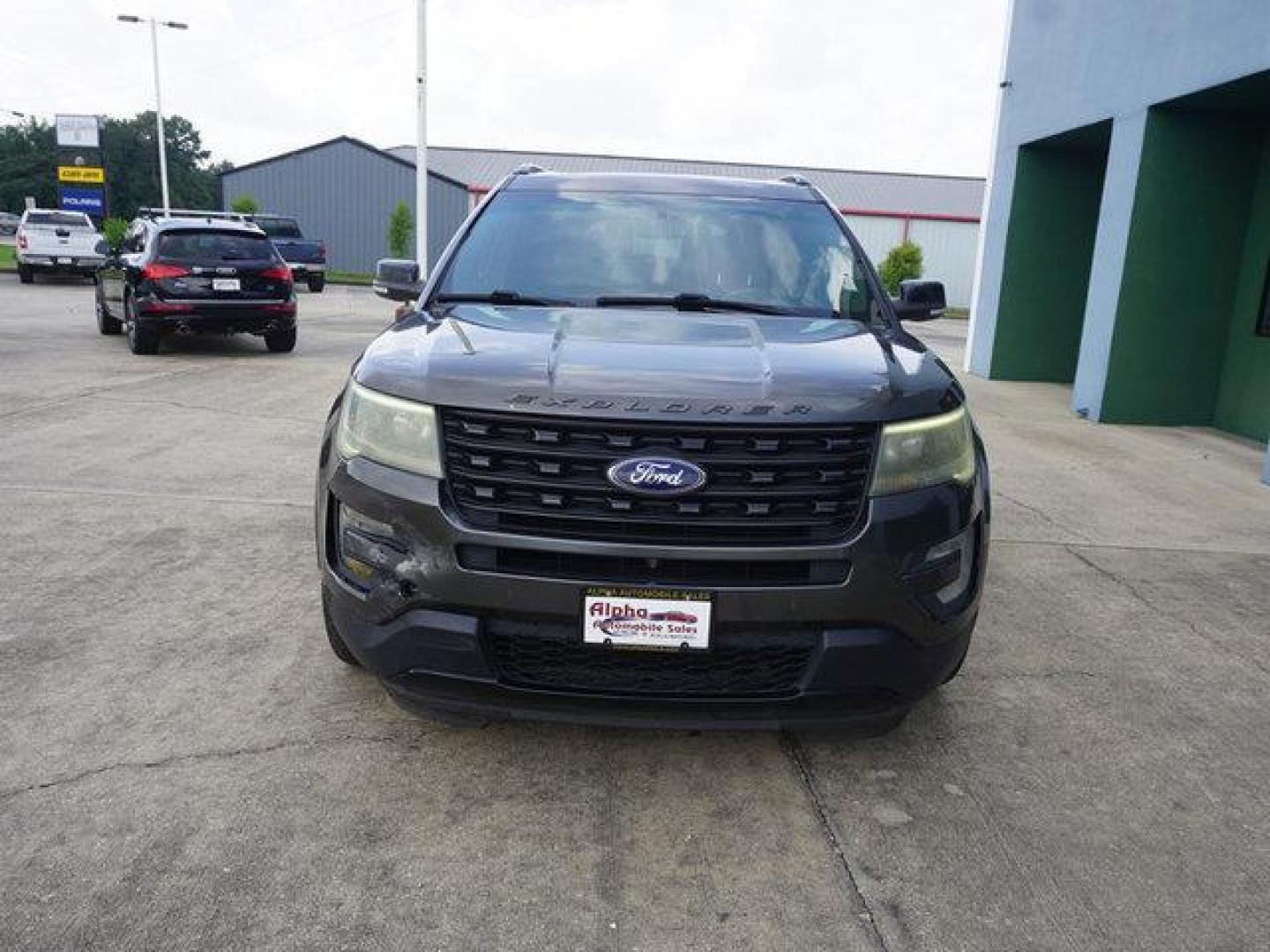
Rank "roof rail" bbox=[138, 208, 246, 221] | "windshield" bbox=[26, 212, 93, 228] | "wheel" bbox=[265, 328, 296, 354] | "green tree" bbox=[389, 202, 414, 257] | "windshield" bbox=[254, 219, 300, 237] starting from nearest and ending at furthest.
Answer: "wheel" bbox=[265, 328, 296, 354]
"roof rail" bbox=[138, 208, 246, 221]
"windshield" bbox=[26, 212, 93, 228]
"windshield" bbox=[254, 219, 300, 237]
"green tree" bbox=[389, 202, 414, 257]

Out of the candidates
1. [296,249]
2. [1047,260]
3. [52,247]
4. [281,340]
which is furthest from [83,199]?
[1047,260]

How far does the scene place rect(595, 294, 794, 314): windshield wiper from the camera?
3.57m

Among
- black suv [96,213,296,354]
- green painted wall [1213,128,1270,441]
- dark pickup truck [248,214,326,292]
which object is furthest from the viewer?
dark pickup truck [248,214,326,292]

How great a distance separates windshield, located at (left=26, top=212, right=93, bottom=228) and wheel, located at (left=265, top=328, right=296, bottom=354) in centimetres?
1425

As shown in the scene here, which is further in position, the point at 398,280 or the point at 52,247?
the point at 52,247

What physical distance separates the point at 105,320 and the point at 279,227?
45.1 feet

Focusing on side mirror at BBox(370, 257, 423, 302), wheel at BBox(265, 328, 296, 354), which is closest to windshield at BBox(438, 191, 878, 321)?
side mirror at BBox(370, 257, 423, 302)

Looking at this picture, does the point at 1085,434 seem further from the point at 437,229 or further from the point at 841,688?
the point at 437,229

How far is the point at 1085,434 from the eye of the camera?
373 inches

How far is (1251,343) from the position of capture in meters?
9.70

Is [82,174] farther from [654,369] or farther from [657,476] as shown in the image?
[657,476]

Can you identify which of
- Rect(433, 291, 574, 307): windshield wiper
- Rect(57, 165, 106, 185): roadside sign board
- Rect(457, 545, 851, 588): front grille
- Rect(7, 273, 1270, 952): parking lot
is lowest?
Rect(7, 273, 1270, 952): parking lot

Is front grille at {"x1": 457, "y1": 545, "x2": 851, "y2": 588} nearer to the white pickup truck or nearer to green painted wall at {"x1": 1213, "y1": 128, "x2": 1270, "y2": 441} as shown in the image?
green painted wall at {"x1": 1213, "y1": 128, "x2": 1270, "y2": 441}

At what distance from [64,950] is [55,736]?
1.04 meters
